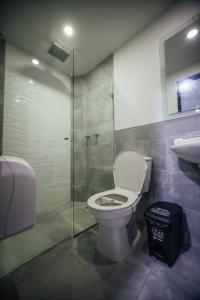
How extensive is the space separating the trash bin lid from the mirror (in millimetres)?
855

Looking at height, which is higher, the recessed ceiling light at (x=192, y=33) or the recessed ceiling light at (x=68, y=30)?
the recessed ceiling light at (x=68, y=30)

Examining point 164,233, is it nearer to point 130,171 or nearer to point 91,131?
point 130,171

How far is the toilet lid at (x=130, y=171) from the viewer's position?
4.37 feet

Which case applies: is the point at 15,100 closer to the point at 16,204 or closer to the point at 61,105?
the point at 61,105

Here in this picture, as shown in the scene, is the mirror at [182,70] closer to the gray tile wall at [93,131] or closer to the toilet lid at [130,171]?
the toilet lid at [130,171]

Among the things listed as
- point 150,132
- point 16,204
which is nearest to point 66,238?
point 16,204

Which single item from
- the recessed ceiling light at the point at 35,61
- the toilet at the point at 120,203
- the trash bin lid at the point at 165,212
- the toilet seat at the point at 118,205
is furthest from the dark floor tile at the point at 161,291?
the recessed ceiling light at the point at 35,61

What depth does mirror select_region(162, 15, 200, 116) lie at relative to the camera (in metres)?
1.23

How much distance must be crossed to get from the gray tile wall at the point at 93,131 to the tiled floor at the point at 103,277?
95 cm

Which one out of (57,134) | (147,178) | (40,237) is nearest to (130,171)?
(147,178)

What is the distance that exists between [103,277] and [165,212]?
0.64 metres

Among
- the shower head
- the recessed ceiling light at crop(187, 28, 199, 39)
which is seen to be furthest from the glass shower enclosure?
the recessed ceiling light at crop(187, 28, 199, 39)

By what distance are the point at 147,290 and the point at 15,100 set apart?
214 centimetres

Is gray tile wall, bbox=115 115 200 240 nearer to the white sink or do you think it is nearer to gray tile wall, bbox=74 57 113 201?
the white sink
